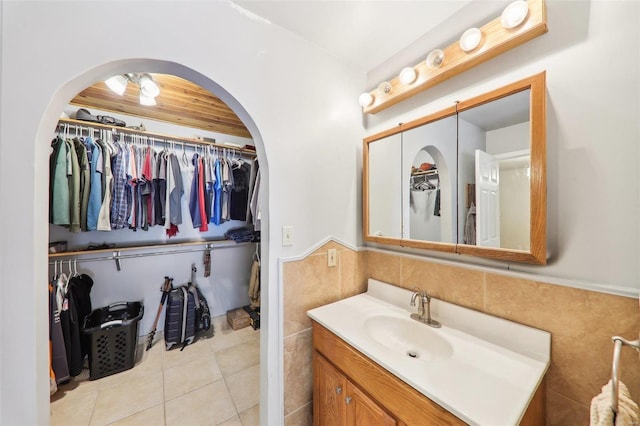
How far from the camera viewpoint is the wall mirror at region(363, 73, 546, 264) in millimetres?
875

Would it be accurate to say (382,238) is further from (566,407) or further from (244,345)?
(244,345)

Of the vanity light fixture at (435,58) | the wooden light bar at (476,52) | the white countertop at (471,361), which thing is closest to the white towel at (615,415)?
the white countertop at (471,361)

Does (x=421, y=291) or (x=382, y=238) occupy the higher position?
(x=382, y=238)

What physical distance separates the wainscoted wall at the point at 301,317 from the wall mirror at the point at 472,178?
1.34 feet

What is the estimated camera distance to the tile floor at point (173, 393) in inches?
59.1

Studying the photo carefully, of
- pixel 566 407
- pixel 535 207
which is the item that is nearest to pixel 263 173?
pixel 535 207

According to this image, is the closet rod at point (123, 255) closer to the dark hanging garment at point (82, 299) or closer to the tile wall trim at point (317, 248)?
the dark hanging garment at point (82, 299)

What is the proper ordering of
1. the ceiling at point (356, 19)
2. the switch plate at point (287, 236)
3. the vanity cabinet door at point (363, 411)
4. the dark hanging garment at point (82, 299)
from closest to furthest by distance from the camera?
1. the vanity cabinet door at point (363, 411)
2. the ceiling at point (356, 19)
3. the switch plate at point (287, 236)
4. the dark hanging garment at point (82, 299)

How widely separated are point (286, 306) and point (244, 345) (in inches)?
57.0

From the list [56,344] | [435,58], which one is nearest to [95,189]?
[56,344]

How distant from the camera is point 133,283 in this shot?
233 cm

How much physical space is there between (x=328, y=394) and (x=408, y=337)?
499mm

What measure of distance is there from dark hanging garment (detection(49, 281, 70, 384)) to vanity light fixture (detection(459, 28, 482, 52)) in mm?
3022

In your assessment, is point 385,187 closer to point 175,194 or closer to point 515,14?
point 515,14
